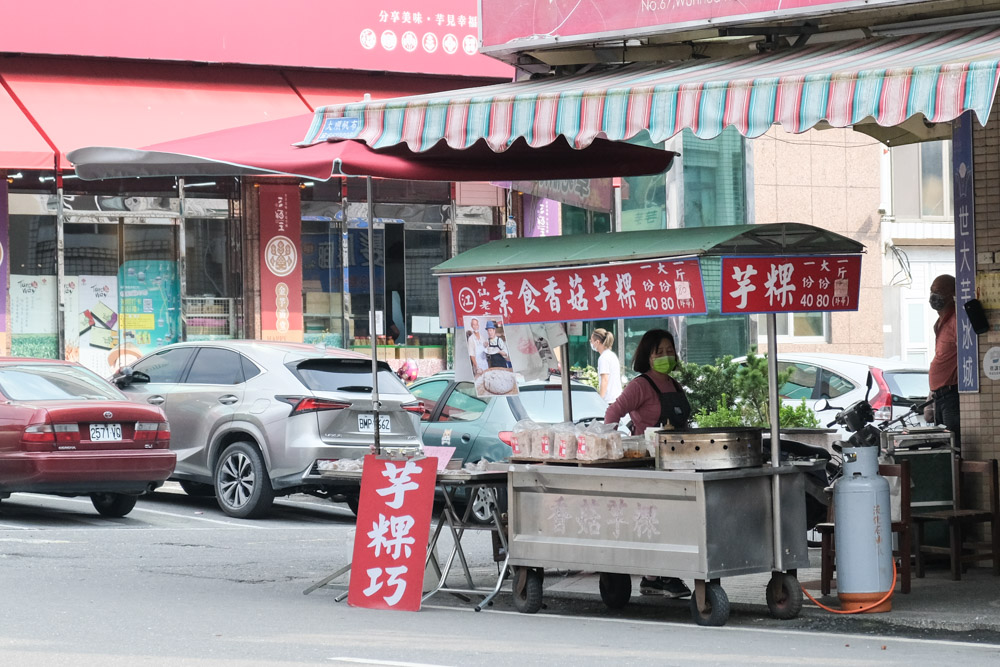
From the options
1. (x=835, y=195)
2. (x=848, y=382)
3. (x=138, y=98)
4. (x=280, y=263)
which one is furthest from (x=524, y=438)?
(x=835, y=195)

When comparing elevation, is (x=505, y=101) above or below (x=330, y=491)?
above

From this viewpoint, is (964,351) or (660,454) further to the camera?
(964,351)

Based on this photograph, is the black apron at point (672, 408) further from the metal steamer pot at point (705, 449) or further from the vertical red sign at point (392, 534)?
the vertical red sign at point (392, 534)

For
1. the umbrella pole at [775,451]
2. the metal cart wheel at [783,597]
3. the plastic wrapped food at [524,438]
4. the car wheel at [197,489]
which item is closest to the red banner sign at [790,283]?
the umbrella pole at [775,451]

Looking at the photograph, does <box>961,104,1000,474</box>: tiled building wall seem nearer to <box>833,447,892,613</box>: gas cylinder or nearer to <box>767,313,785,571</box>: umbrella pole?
<box>833,447,892,613</box>: gas cylinder

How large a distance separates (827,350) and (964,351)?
16099 millimetres

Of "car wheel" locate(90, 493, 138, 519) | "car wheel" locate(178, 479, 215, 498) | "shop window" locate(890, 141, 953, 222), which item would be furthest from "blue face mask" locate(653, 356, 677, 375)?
"shop window" locate(890, 141, 953, 222)

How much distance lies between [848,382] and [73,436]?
339 inches

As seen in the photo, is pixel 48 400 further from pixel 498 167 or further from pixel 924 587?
pixel 924 587

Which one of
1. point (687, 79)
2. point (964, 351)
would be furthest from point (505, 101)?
point (964, 351)

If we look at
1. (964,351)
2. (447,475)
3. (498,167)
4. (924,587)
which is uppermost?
(498,167)

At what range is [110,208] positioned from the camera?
66.8ft

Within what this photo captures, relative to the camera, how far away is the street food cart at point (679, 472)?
27.2ft

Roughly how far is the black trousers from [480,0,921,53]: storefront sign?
3.13 metres
